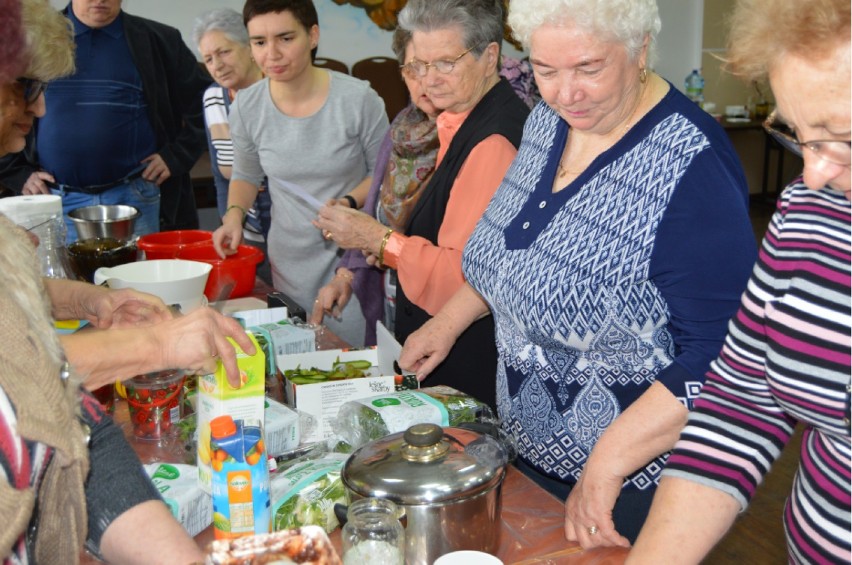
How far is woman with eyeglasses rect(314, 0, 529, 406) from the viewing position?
2.18 m

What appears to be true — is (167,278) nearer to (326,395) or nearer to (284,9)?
(326,395)

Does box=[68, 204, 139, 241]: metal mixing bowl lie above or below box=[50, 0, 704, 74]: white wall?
below

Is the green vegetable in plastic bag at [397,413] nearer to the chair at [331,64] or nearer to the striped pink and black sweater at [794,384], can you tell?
the striped pink and black sweater at [794,384]

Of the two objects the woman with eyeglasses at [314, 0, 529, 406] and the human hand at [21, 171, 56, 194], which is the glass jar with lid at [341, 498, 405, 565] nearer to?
the woman with eyeglasses at [314, 0, 529, 406]

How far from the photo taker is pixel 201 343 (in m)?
1.43

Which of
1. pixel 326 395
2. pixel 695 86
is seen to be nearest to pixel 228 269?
pixel 326 395

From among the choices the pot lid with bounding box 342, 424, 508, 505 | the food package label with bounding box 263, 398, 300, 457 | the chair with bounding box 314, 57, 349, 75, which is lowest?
the food package label with bounding box 263, 398, 300, 457

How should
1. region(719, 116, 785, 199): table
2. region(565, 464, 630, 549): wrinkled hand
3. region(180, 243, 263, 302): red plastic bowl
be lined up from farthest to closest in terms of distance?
1. region(719, 116, 785, 199): table
2. region(180, 243, 263, 302): red plastic bowl
3. region(565, 464, 630, 549): wrinkled hand

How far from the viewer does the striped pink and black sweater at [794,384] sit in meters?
1.10

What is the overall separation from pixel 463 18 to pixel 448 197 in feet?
1.55

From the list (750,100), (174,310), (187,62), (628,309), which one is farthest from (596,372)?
(750,100)

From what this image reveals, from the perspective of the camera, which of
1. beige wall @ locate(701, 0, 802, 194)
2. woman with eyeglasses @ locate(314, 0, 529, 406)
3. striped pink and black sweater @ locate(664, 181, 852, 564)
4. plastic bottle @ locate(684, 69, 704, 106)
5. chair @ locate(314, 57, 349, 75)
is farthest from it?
beige wall @ locate(701, 0, 802, 194)

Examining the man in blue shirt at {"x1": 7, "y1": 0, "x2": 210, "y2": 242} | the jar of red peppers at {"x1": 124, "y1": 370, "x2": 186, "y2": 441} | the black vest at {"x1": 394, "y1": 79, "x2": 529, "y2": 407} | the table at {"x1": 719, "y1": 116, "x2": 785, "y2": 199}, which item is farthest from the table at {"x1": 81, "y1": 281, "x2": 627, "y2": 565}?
the table at {"x1": 719, "y1": 116, "x2": 785, "y2": 199}

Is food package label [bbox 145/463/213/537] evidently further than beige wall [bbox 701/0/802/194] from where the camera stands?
No
